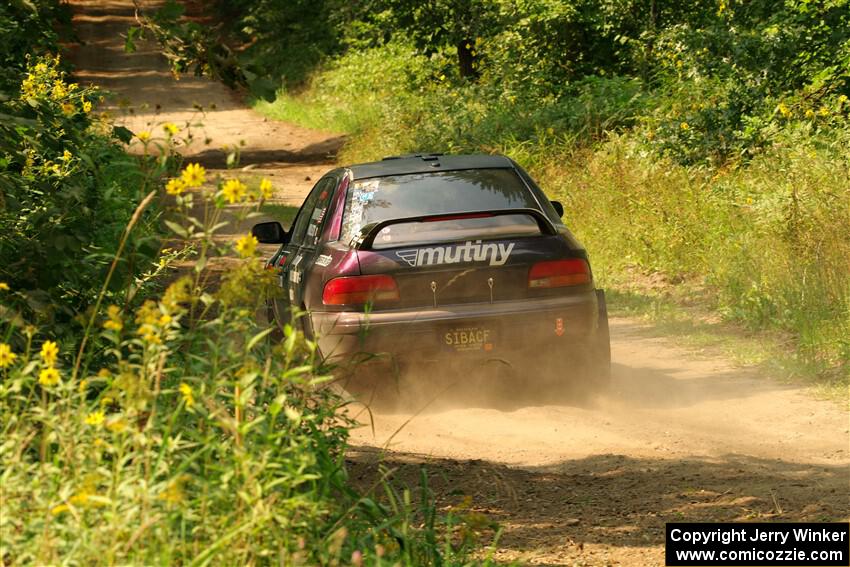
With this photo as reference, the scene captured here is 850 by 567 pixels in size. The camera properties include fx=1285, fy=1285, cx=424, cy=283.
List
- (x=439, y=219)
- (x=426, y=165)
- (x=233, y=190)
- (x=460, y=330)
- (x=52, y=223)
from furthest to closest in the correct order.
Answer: (x=426, y=165) < (x=439, y=219) < (x=460, y=330) < (x=52, y=223) < (x=233, y=190)

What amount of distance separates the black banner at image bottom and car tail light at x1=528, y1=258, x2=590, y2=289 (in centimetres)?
294

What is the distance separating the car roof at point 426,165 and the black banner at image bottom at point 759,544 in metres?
4.06

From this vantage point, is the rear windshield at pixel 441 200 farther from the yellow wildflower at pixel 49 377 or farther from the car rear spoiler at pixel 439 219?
the yellow wildflower at pixel 49 377

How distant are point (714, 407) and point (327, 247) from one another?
2951mm

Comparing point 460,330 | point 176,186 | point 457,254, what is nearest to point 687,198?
point 457,254

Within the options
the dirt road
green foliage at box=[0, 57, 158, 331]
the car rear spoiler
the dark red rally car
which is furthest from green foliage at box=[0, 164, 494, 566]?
the car rear spoiler

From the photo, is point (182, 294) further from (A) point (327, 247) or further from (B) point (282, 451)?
(A) point (327, 247)

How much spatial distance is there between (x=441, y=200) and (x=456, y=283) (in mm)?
704

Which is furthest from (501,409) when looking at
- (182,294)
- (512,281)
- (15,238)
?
(182,294)

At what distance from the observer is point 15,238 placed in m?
6.71

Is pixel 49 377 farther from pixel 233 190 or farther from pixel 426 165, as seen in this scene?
pixel 426 165

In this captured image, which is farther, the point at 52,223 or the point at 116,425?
the point at 52,223

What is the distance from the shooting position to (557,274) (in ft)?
28.6

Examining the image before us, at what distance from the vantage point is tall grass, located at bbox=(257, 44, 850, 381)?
1127 cm
